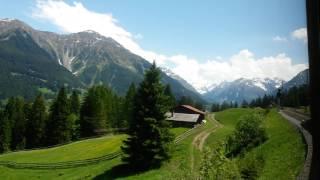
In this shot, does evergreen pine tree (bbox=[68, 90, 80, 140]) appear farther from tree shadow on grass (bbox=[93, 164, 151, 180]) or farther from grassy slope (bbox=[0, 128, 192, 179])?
tree shadow on grass (bbox=[93, 164, 151, 180])

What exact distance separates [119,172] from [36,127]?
59523 mm

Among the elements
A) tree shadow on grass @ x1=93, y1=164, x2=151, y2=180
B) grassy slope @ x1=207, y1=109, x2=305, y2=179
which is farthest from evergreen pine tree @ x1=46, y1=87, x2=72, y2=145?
grassy slope @ x1=207, y1=109, x2=305, y2=179

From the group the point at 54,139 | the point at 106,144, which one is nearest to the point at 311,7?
the point at 106,144

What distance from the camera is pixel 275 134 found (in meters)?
58.5

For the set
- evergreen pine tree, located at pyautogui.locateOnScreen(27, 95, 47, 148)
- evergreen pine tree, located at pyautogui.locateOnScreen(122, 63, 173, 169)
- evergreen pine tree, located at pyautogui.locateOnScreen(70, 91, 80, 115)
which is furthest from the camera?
evergreen pine tree, located at pyautogui.locateOnScreen(70, 91, 80, 115)

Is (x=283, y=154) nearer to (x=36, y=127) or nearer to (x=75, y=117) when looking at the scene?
(x=36, y=127)

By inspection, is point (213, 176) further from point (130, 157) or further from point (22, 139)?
point (22, 139)

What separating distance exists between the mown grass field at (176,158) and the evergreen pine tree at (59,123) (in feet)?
61.4

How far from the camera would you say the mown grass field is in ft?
124

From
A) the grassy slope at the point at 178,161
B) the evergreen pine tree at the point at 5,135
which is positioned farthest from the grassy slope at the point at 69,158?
the evergreen pine tree at the point at 5,135

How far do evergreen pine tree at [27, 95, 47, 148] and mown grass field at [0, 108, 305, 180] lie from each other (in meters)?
22.2

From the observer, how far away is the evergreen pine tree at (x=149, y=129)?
6116 centimetres

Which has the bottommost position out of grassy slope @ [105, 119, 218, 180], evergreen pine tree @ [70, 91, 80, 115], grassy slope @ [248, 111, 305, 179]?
grassy slope @ [105, 119, 218, 180]

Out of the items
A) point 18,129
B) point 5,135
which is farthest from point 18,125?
point 5,135
